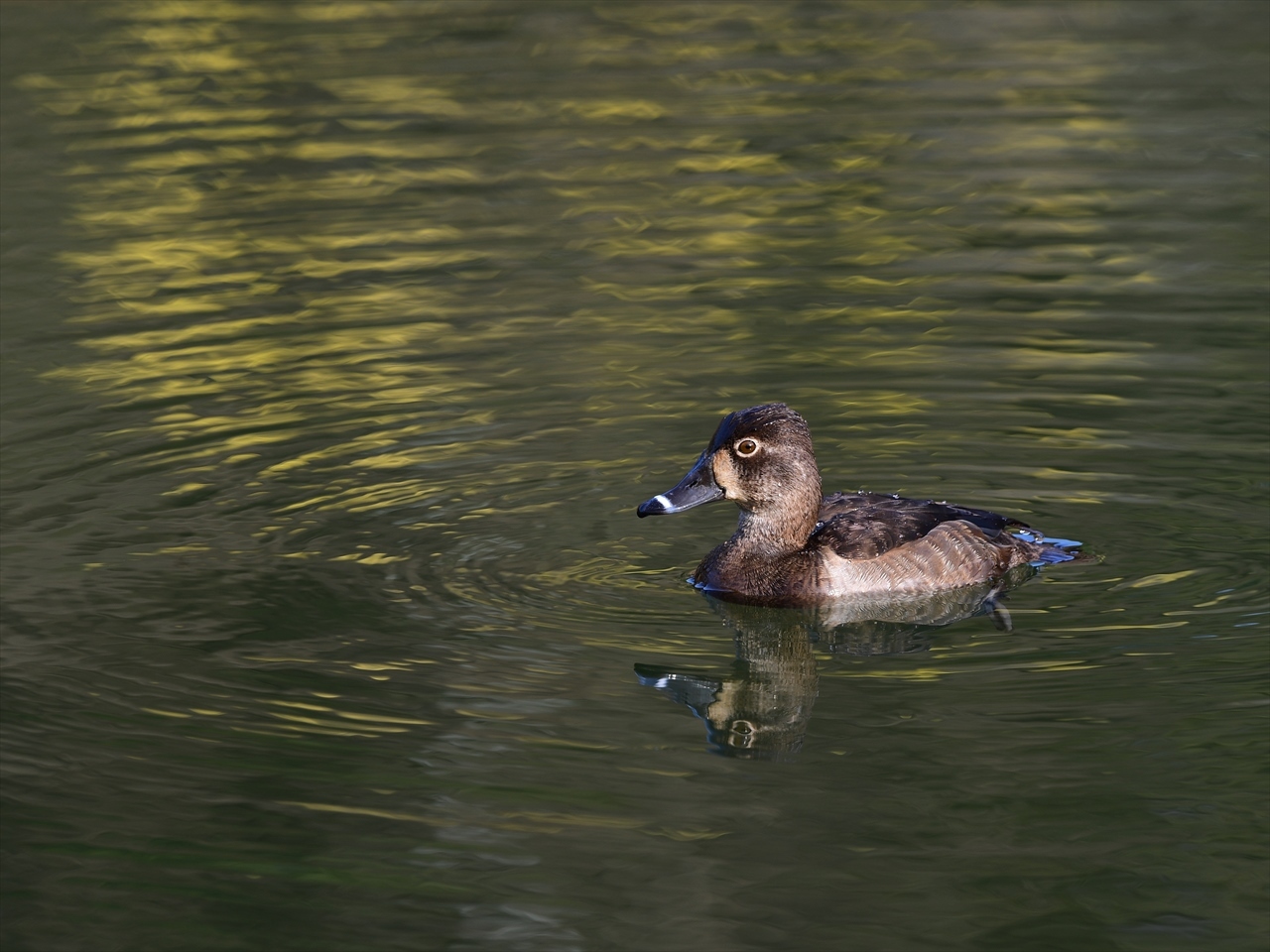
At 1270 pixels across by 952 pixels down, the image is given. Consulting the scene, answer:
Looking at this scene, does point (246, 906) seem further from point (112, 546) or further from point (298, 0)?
point (298, 0)

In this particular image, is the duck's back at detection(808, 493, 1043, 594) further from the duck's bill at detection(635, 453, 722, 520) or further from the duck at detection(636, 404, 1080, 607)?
the duck's bill at detection(635, 453, 722, 520)

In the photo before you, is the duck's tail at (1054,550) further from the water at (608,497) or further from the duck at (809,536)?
the water at (608,497)

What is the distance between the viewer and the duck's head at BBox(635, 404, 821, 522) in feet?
29.1

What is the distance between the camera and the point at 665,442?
431 inches

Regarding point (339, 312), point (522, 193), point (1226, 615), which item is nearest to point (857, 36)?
point (522, 193)

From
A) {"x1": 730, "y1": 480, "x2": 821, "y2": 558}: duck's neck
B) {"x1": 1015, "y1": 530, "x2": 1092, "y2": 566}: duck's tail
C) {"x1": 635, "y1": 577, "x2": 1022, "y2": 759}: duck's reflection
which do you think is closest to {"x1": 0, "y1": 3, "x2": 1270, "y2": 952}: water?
{"x1": 635, "y1": 577, "x2": 1022, "y2": 759}: duck's reflection

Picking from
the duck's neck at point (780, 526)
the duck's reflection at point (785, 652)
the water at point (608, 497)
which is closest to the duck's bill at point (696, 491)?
the duck's neck at point (780, 526)

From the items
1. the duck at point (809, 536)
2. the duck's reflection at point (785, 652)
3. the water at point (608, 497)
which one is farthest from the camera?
the duck at point (809, 536)

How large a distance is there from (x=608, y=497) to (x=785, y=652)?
2059mm

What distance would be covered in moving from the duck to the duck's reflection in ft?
0.27

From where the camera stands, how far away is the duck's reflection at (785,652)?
7555 millimetres

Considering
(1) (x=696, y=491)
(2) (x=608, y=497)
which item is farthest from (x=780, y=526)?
(2) (x=608, y=497)

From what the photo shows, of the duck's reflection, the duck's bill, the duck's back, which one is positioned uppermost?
the duck's bill

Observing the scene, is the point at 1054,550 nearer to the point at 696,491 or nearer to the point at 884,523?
the point at 884,523
